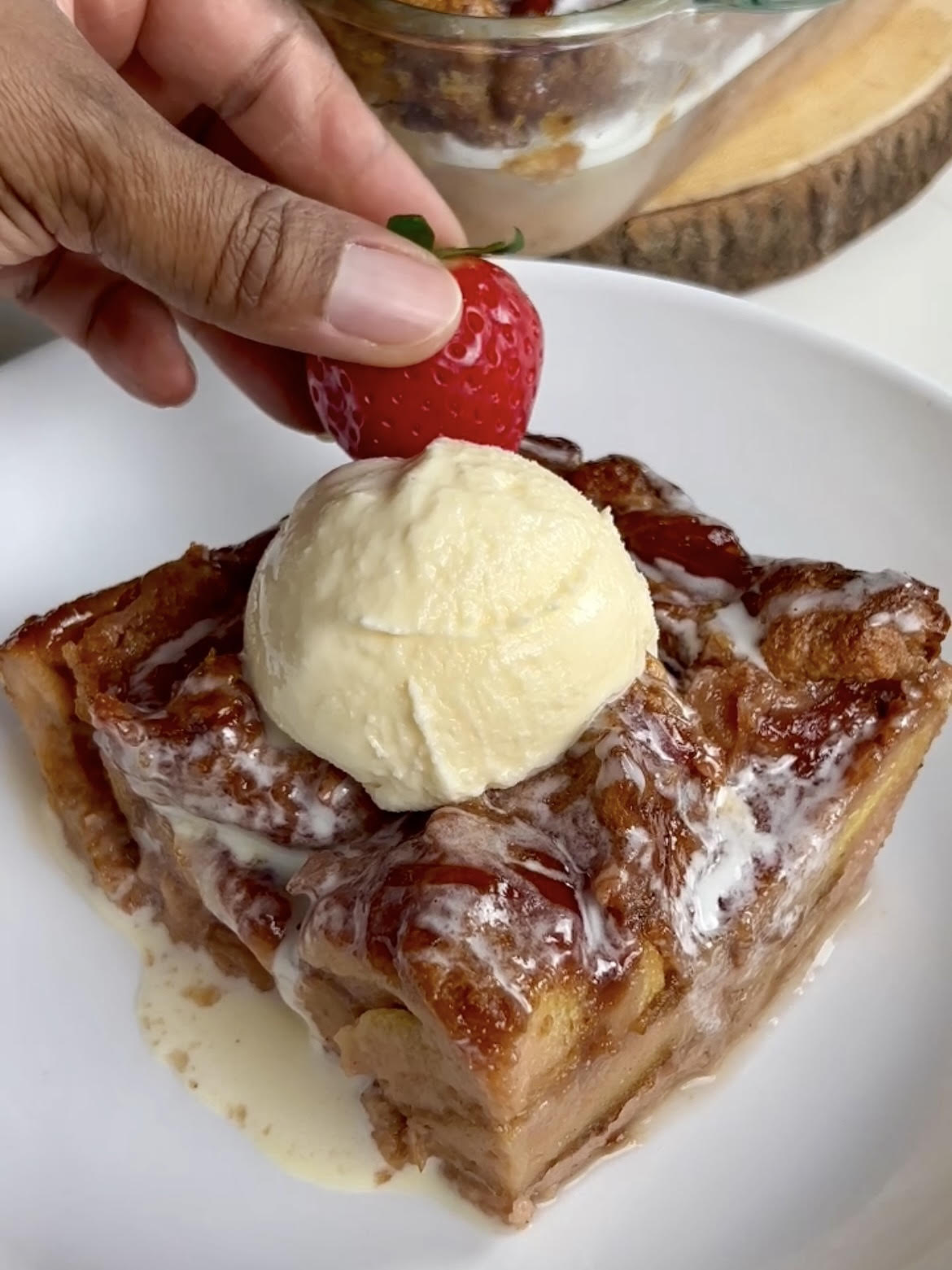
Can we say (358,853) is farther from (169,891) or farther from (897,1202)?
(897,1202)

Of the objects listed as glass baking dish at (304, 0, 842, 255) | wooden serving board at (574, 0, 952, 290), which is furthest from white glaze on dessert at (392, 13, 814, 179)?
wooden serving board at (574, 0, 952, 290)

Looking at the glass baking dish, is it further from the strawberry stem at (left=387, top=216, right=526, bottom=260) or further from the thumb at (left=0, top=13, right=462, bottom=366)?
the thumb at (left=0, top=13, right=462, bottom=366)

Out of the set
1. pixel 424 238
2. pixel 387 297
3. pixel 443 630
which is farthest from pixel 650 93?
pixel 443 630

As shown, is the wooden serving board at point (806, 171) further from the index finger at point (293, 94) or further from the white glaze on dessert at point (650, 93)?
the index finger at point (293, 94)

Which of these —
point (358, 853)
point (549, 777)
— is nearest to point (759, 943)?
point (549, 777)

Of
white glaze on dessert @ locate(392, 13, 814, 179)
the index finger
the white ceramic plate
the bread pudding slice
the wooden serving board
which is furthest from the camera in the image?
the wooden serving board

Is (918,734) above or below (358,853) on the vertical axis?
above

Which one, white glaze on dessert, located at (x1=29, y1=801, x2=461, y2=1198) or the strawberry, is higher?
the strawberry
